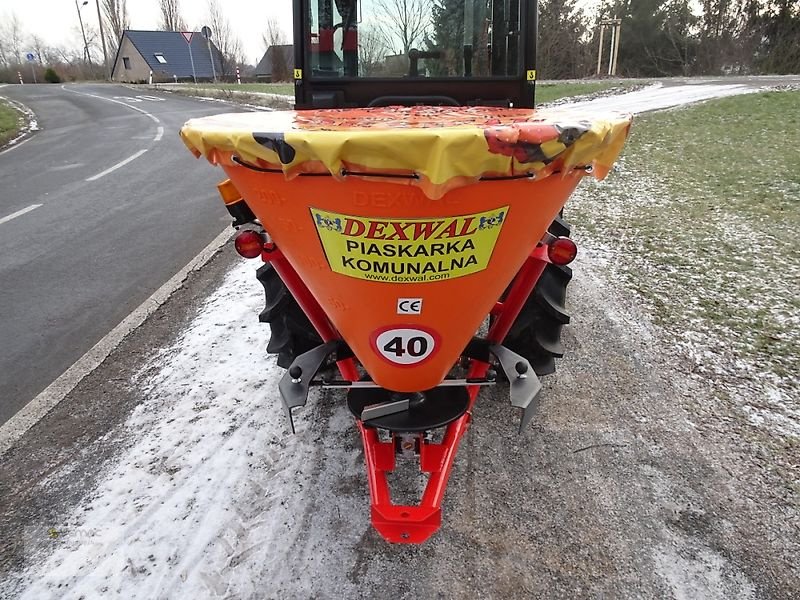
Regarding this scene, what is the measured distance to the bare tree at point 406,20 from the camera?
3.02 m

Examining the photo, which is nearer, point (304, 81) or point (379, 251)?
point (379, 251)

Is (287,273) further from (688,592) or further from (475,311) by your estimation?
(688,592)

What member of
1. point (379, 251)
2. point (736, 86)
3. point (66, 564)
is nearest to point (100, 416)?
point (66, 564)

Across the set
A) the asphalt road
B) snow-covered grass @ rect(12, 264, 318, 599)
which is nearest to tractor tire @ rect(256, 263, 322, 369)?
snow-covered grass @ rect(12, 264, 318, 599)

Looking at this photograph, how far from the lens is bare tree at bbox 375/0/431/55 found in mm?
3020

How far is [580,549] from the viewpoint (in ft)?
6.81

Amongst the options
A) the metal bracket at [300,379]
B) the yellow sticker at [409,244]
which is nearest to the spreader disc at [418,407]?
the metal bracket at [300,379]

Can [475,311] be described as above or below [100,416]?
above

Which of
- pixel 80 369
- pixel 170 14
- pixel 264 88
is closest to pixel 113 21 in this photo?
pixel 170 14

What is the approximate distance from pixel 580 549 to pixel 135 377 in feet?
8.36

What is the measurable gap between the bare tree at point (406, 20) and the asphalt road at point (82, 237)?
273 centimetres

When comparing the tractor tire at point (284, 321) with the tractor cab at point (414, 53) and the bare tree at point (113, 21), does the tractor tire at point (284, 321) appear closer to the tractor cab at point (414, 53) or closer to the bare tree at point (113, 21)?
the tractor cab at point (414, 53)

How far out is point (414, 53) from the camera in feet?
10.0

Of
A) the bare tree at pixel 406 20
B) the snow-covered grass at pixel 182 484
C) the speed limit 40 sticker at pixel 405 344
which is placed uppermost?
the bare tree at pixel 406 20
